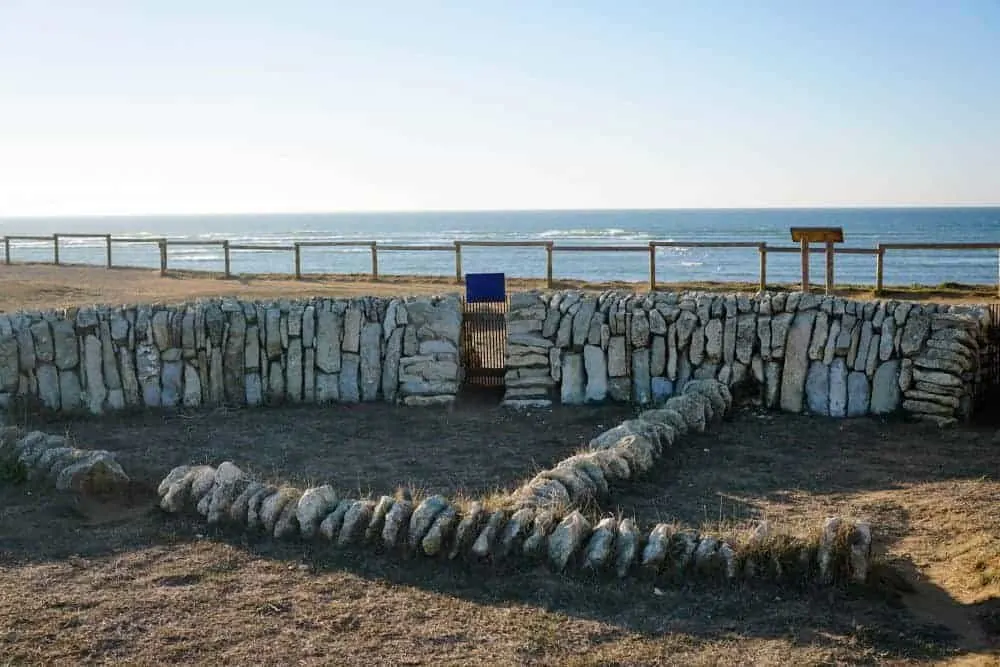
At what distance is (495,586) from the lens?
22.0 feet

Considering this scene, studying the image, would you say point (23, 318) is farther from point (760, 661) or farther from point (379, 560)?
point (760, 661)

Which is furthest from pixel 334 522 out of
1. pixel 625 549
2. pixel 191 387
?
pixel 191 387

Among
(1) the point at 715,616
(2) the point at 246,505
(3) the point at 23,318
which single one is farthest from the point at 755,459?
(3) the point at 23,318

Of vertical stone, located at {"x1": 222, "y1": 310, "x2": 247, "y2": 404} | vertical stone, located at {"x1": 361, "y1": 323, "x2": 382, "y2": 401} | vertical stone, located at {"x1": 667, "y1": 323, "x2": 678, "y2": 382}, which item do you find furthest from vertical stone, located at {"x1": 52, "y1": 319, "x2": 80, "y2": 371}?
vertical stone, located at {"x1": 667, "y1": 323, "x2": 678, "y2": 382}

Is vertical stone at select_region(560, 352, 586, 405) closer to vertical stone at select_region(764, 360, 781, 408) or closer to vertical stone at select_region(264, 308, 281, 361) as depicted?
vertical stone at select_region(764, 360, 781, 408)

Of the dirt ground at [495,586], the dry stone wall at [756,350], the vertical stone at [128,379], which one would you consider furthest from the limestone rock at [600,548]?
the vertical stone at [128,379]

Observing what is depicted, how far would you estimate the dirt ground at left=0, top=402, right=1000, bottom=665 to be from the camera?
19.2 ft

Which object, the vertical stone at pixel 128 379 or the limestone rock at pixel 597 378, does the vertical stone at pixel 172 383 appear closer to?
the vertical stone at pixel 128 379

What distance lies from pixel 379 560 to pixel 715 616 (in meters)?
2.32

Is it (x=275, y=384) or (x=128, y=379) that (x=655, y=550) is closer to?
(x=275, y=384)

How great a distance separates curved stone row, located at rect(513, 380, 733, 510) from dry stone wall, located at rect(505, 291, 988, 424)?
51 cm

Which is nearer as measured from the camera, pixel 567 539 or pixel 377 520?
pixel 567 539

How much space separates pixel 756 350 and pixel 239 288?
11.5 metres

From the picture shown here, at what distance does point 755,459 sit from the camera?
9.96 m
